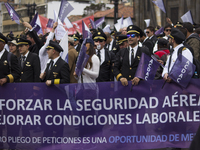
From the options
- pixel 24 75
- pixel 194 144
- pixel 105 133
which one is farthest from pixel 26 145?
pixel 194 144

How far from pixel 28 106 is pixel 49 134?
0.61 meters

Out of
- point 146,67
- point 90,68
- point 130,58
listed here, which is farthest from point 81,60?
point 130,58

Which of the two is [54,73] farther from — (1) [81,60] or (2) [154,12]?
(2) [154,12]

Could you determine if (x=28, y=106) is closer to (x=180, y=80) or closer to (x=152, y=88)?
(x=152, y=88)

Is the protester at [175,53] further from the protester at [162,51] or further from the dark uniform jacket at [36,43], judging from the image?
the dark uniform jacket at [36,43]

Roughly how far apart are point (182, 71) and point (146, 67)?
0.60 m

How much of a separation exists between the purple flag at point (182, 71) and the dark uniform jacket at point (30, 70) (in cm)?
335

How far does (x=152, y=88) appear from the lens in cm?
619

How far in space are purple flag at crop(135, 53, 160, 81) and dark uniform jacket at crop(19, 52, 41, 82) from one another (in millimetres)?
2832

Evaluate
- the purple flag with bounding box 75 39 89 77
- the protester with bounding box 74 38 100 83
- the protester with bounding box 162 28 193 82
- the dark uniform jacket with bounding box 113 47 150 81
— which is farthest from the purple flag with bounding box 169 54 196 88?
the protester with bounding box 74 38 100 83

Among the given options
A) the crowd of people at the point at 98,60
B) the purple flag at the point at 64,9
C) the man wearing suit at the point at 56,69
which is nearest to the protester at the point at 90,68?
the crowd of people at the point at 98,60

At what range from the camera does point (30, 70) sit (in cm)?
820

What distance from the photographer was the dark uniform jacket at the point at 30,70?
321 inches

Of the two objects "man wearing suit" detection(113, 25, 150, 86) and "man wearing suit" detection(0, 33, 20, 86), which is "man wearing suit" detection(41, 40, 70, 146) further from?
"man wearing suit" detection(113, 25, 150, 86)
